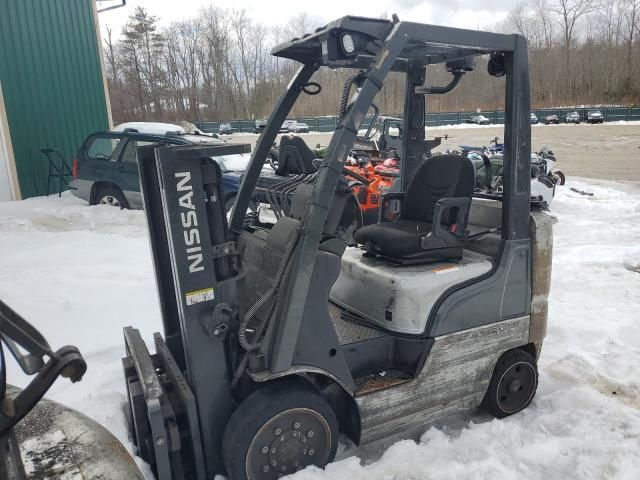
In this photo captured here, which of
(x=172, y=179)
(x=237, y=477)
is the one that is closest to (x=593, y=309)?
(x=237, y=477)

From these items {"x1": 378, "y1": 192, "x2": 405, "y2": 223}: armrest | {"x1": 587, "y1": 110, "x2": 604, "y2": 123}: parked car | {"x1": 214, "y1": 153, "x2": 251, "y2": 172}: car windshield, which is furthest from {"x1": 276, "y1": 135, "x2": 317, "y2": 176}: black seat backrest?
{"x1": 587, "y1": 110, "x2": 604, "y2": 123}: parked car

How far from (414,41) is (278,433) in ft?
7.26

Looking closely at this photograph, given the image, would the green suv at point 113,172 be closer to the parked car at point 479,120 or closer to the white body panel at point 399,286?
the white body panel at point 399,286

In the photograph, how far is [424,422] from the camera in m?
3.19

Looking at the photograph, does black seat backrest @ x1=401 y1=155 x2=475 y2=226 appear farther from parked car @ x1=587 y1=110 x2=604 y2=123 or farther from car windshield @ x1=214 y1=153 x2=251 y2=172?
parked car @ x1=587 y1=110 x2=604 y2=123

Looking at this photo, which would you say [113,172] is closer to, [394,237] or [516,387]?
[394,237]

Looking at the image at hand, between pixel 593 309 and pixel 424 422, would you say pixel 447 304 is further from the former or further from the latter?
pixel 593 309

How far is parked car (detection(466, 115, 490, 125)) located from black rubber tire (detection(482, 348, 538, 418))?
147ft

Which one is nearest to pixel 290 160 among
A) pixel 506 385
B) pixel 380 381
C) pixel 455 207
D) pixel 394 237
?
pixel 394 237

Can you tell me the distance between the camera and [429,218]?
3.99 metres

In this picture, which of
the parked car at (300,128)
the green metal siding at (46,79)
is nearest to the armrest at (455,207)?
the green metal siding at (46,79)

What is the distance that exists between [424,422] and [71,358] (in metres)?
2.30

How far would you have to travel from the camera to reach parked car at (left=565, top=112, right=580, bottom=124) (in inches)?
1827

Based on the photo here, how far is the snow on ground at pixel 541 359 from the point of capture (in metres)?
2.99
